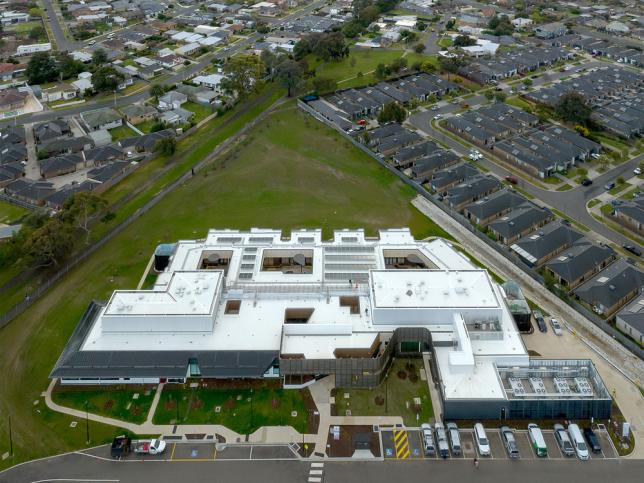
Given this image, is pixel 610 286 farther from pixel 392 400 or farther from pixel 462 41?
pixel 462 41

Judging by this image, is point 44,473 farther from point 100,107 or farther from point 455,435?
point 100,107

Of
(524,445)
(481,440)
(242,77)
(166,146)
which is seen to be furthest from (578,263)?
(242,77)

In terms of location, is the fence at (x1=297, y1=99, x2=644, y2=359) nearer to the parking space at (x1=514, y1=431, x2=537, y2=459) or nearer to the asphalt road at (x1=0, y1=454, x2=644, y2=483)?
the asphalt road at (x1=0, y1=454, x2=644, y2=483)

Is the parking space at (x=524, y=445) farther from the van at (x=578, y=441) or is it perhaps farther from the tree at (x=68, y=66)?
the tree at (x=68, y=66)

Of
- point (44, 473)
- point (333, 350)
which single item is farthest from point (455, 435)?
point (44, 473)

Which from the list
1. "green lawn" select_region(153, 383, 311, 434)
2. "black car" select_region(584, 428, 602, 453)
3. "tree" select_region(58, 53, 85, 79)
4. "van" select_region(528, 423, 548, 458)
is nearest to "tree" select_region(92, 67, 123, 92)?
"tree" select_region(58, 53, 85, 79)
